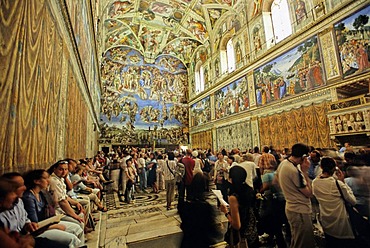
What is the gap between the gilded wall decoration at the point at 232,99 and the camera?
44.7 ft

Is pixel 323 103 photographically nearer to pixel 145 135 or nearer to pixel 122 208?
pixel 122 208

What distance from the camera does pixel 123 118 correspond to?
65.5 feet

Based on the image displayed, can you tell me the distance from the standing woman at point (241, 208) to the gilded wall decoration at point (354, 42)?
837 cm

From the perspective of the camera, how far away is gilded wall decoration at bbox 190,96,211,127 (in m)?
18.8

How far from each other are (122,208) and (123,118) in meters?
15.5

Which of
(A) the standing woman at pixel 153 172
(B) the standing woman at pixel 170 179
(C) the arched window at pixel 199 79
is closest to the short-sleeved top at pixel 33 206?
(B) the standing woman at pixel 170 179

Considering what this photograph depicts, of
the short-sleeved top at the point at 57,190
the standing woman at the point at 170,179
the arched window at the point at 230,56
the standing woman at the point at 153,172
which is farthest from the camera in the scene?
the arched window at the point at 230,56

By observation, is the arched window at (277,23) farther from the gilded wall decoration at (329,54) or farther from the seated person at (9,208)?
the seated person at (9,208)

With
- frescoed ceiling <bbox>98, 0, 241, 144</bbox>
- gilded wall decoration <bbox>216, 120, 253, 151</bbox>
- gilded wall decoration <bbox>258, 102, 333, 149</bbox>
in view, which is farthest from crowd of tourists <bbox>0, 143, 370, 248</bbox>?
frescoed ceiling <bbox>98, 0, 241, 144</bbox>

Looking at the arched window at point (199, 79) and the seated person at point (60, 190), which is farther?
the arched window at point (199, 79)

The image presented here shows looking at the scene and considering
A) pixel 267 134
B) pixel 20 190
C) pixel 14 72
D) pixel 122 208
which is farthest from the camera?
pixel 267 134

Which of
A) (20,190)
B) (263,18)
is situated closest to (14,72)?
(20,190)

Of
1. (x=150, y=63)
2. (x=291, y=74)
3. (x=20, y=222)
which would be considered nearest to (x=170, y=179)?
(x=20, y=222)

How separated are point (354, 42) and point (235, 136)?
8678mm
